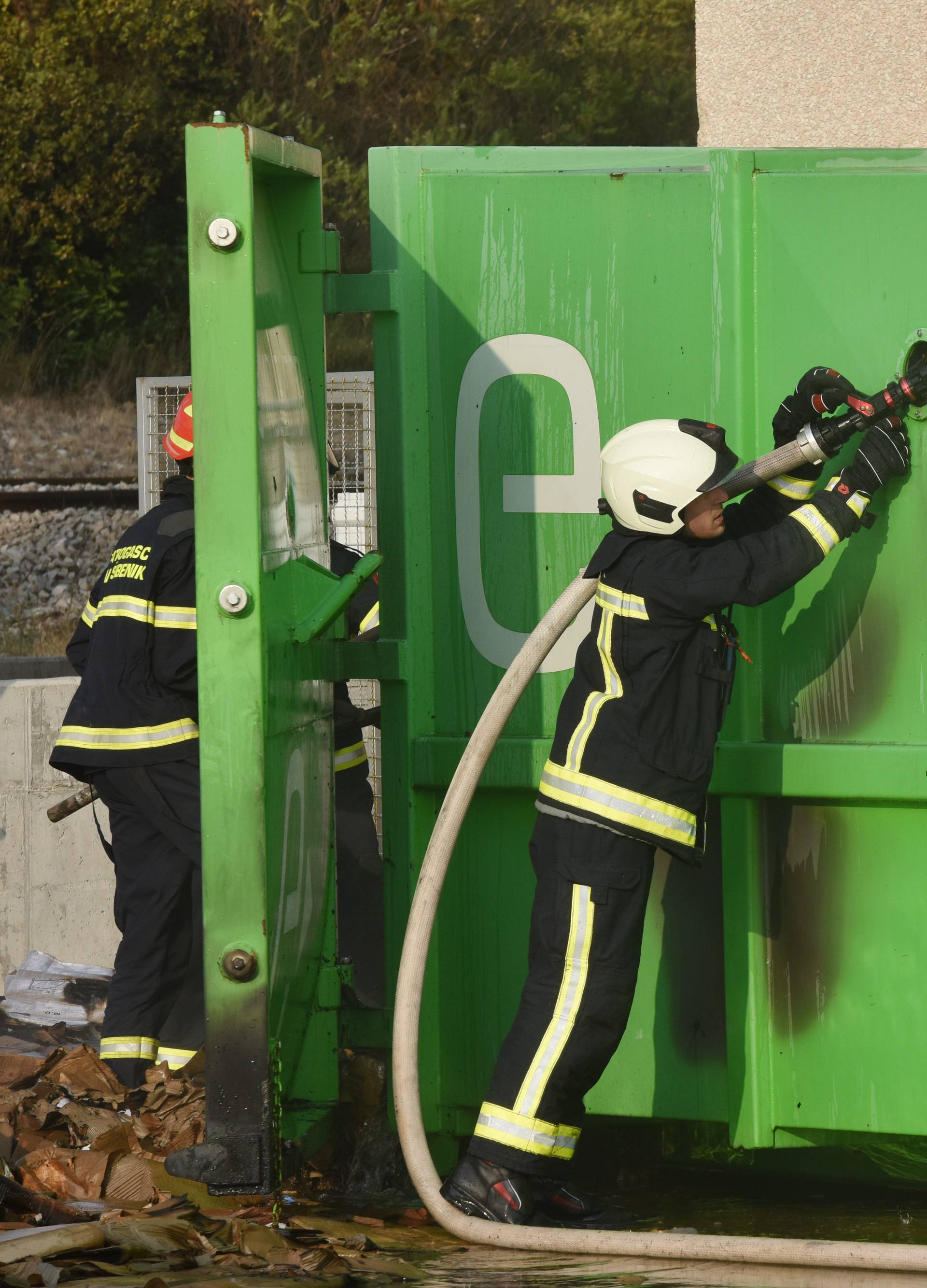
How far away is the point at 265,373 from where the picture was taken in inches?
109

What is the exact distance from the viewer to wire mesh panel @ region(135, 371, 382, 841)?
17.6 ft

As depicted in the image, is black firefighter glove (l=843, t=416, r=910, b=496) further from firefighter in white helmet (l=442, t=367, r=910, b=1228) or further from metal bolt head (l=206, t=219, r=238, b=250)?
metal bolt head (l=206, t=219, r=238, b=250)

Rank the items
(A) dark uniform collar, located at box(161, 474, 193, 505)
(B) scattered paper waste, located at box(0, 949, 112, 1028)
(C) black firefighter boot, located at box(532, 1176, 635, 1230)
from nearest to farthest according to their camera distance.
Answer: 1. (C) black firefighter boot, located at box(532, 1176, 635, 1230)
2. (A) dark uniform collar, located at box(161, 474, 193, 505)
3. (B) scattered paper waste, located at box(0, 949, 112, 1028)

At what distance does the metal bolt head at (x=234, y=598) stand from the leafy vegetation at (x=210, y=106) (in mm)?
14047

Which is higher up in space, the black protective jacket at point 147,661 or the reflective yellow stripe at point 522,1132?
the black protective jacket at point 147,661

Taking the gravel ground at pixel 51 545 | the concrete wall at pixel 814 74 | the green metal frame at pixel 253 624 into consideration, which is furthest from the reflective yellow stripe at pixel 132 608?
the gravel ground at pixel 51 545

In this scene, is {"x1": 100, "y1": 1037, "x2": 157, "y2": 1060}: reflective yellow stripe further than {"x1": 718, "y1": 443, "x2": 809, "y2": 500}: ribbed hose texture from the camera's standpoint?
Yes

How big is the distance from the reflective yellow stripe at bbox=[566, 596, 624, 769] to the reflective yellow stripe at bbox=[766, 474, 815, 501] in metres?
0.41

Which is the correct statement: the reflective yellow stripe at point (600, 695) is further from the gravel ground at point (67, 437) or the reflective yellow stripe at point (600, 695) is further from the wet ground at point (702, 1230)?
the gravel ground at point (67, 437)

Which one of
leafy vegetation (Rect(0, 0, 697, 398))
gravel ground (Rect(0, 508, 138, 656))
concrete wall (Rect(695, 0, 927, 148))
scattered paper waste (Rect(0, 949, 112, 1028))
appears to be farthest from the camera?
leafy vegetation (Rect(0, 0, 697, 398))

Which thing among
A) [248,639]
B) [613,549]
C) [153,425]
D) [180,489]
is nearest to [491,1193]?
[248,639]

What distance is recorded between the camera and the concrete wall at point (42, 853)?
5020 millimetres

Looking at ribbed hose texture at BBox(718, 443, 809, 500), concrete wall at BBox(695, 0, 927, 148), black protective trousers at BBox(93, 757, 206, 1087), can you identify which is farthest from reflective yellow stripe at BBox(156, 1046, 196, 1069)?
concrete wall at BBox(695, 0, 927, 148)

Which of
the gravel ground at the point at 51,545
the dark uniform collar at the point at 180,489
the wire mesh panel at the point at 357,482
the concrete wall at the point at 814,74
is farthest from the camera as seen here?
the gravel ground at the point at 51,545
